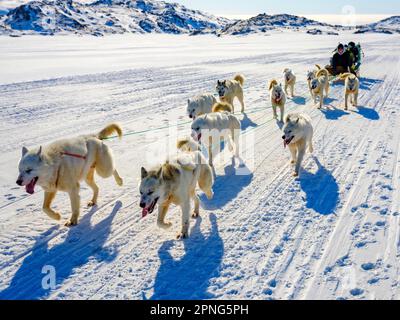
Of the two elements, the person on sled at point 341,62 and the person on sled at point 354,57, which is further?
the person on sled at point 354,57

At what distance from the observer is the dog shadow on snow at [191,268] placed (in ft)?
10.6

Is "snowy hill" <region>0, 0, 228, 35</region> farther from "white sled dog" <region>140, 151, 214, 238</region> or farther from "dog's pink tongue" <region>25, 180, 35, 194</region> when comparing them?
"white sled dog" <region>140, 151, 214, 238</region>

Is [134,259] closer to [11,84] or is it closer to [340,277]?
[340,277]

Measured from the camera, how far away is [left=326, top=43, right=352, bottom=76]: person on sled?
552 inches

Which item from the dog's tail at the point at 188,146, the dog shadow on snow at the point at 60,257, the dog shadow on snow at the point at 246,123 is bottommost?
the dog shadow on snow at the point at 60,257

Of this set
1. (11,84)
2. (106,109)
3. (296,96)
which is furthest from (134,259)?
(11,84)

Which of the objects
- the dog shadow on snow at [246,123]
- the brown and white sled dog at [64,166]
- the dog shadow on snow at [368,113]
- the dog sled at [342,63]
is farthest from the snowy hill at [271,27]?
the brown and white sled dog at [64,166]

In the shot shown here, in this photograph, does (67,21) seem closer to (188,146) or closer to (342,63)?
(342,63)

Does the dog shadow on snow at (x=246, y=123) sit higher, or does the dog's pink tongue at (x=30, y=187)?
the dog's pink tongue at (x=30, y=187)

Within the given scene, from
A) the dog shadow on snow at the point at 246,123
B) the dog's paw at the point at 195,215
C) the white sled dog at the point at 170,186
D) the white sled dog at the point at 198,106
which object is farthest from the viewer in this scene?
the dog shadow on snow at the point at 246,123

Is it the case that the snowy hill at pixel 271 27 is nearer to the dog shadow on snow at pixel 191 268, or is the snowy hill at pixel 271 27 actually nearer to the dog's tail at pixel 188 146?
the dog's tail at pixel 188 146

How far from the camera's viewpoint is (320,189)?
202 inches

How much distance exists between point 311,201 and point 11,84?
11052mm

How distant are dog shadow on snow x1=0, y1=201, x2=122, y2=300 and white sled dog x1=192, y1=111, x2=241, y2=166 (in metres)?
2.13
